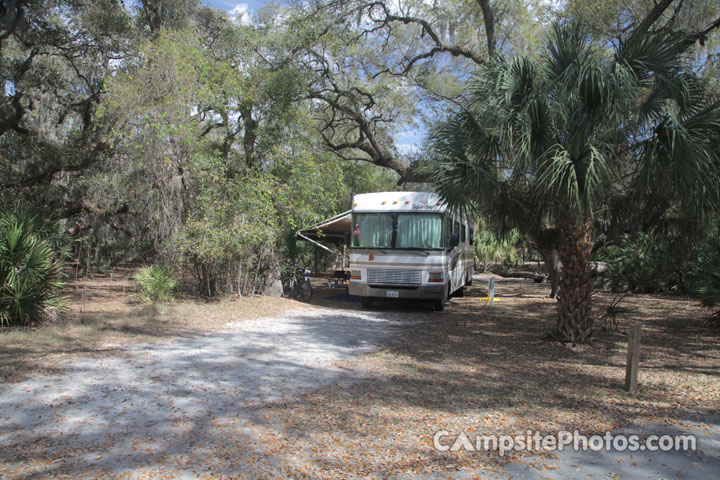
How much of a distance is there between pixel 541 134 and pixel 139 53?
10714 mm

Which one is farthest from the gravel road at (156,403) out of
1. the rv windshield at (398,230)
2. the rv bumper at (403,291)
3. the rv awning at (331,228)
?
the rv awning at (331,228)

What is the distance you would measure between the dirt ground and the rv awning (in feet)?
12.3

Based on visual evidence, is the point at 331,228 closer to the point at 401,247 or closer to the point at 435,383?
the point at 401,247

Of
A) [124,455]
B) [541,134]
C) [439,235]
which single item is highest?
[541,134]

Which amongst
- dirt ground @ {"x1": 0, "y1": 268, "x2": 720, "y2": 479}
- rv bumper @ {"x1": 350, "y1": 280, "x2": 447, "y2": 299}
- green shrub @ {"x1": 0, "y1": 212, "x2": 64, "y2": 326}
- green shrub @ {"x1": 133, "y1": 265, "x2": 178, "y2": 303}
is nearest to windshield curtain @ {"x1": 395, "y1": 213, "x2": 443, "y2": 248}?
rv bumper @ {"x1": 350, "y1": 280, "x2": 447, "y2": 299}

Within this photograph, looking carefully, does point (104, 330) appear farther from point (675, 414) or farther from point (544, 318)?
point (544, 318)

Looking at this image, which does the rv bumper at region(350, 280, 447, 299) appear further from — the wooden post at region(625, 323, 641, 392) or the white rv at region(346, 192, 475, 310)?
the wooden post at region(625, 323, 641, 392)

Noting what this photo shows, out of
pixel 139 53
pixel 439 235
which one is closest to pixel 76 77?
pixel 139 53

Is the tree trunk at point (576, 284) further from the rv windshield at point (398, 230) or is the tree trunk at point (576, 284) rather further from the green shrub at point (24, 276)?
the green shrub at point (24, 276)

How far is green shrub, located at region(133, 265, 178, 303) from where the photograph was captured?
488 inches

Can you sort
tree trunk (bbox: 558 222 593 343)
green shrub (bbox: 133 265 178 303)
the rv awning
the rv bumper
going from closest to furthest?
tree trunk (bbox: 558 222 593 343)
green shrub (bbox: 133 265 178 303)
the rv bumper
the rv awning

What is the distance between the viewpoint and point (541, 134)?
26.8ft

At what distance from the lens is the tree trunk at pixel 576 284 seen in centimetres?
861

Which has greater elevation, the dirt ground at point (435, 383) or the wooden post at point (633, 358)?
the wooden post at point (633, 358)
